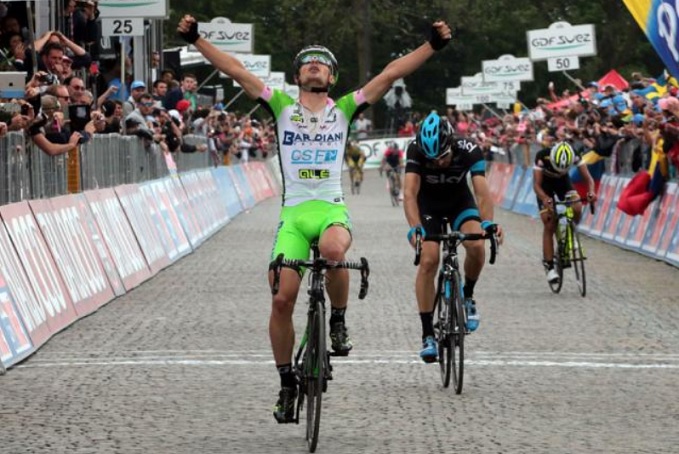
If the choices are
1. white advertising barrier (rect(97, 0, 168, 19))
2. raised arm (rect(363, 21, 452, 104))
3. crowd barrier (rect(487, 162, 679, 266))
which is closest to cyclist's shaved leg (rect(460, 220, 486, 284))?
raised arm (rect(363, 21, 452, 104))

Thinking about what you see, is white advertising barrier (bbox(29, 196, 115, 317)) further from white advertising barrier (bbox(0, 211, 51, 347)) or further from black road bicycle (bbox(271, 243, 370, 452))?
black road bicycle (bbox(271, 243, 370, 452))

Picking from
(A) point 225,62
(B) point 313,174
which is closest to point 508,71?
(A) point 225,62

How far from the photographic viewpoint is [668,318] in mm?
16828

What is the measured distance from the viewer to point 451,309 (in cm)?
1207

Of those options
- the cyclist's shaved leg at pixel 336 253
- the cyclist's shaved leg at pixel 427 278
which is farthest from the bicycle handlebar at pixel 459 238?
the cyclist's shaved leg at pixel 336 253

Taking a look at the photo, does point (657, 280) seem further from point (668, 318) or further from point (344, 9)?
point (344, 9)

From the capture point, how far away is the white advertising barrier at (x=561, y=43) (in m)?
42.0

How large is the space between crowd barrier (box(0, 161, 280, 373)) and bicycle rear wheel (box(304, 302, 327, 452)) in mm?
3646

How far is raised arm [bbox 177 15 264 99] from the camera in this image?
34.5 feet

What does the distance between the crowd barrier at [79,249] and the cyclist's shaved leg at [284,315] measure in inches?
126

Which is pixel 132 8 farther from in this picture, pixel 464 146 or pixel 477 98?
pixel 477 98

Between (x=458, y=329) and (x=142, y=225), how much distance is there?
33.7 ft

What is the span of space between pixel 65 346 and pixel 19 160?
7.69 feet

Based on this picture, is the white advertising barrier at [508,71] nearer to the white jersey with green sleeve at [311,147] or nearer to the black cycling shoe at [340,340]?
the white jersey with green sleeve at [311,147]
